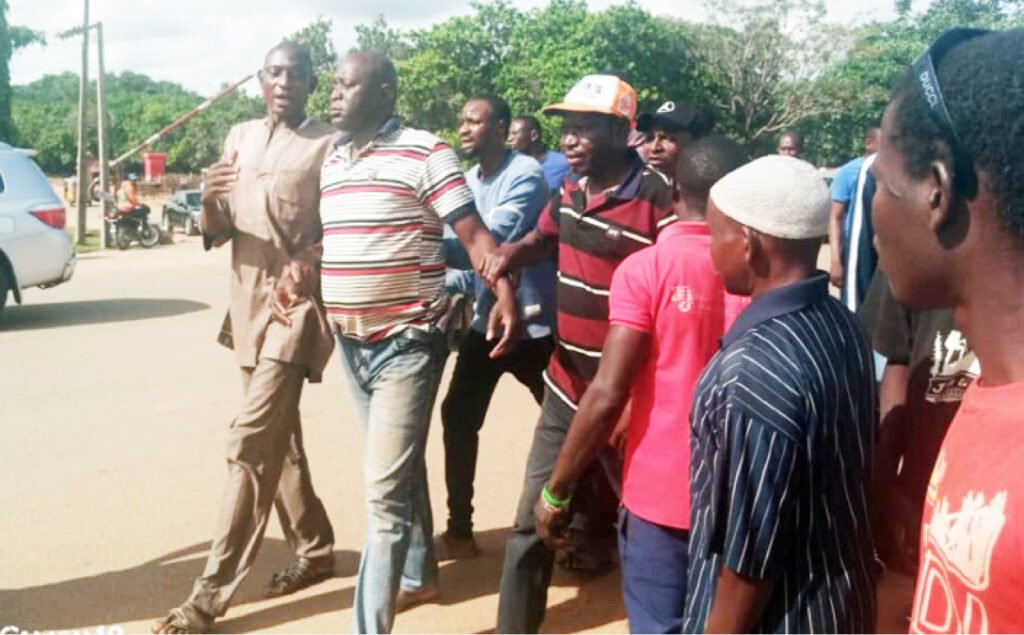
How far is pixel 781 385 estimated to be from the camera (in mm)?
2010

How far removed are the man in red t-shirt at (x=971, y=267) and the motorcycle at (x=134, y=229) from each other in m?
24.3

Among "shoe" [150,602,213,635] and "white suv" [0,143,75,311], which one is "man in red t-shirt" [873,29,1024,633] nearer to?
"shoe" [150,602,213,635]

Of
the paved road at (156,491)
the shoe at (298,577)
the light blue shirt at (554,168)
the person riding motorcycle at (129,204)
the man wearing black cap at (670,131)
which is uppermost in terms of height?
the man wearing black cap at (670,131)

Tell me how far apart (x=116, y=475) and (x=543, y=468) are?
10.3 ft

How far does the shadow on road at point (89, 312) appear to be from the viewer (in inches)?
463

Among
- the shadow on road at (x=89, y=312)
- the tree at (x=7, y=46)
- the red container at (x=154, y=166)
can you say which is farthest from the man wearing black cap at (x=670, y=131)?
the red container at (x=154, y=166)

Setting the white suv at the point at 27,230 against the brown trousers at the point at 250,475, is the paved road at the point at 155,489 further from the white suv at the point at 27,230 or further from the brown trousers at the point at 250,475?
the white suv at the point at 27,230

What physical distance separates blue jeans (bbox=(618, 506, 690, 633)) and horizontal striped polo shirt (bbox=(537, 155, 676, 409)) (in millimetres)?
781

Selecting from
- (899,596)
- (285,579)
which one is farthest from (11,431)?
(899,596)

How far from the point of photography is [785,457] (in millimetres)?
1990

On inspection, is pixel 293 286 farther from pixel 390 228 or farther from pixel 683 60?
pixel 683 60

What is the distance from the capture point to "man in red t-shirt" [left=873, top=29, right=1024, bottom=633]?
1222 mm

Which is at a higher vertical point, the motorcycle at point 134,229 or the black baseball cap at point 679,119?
the black baseball cap at point 679,119

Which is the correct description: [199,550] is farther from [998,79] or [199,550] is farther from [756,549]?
[998,79]
